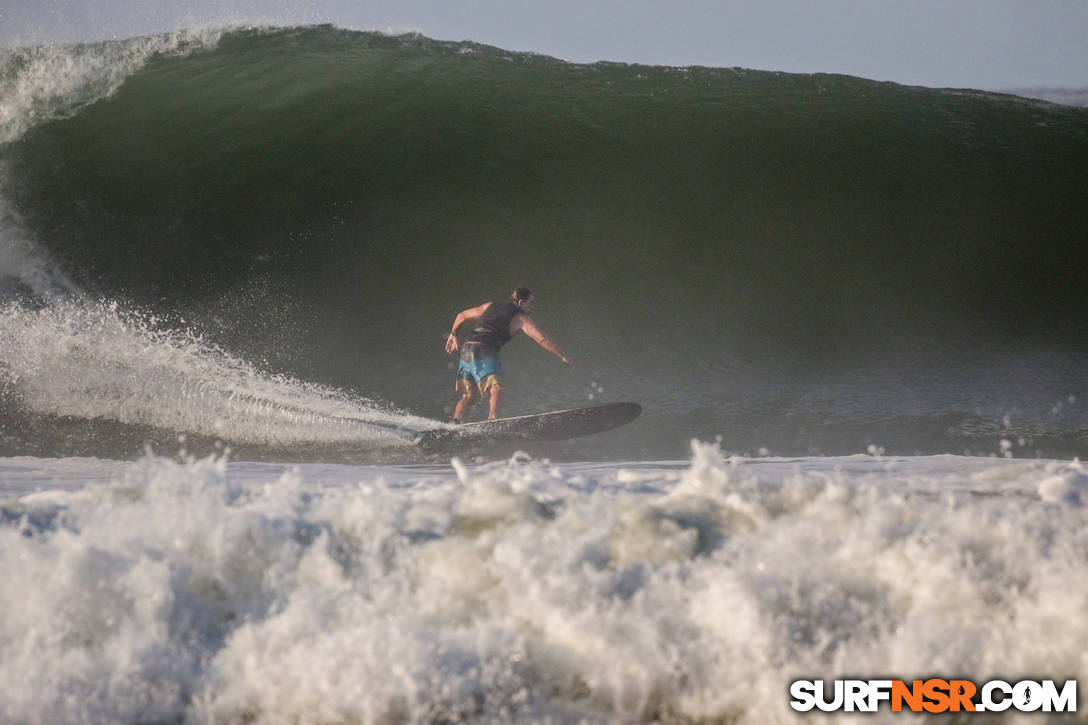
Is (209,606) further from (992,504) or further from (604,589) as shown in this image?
(992,504)

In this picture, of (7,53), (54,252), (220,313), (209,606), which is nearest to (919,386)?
(220,313)

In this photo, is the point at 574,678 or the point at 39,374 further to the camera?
the point at 39,374

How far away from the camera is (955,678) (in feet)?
4.89

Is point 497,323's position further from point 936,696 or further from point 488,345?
point 936,696

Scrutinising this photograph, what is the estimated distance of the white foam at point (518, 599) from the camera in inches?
60.6

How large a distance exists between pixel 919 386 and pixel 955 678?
18.6ft

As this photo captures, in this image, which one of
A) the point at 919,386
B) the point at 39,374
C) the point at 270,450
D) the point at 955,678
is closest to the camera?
the point at 955,678

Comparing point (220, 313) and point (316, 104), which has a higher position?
point (316, 104)

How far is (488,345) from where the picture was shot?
19.3 feet

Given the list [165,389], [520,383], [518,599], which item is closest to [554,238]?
[520,383]

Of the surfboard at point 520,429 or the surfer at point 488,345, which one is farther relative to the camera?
the surfer at point 488,345

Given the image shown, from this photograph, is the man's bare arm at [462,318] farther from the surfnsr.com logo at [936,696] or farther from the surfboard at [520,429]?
the surfnsr.com logo at [936,696]

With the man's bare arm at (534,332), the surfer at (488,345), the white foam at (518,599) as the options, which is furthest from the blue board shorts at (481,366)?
the white foam at (518,599)

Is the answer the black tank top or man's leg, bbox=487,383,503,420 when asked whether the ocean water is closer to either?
man's leg, bbox=487,383,503,420
